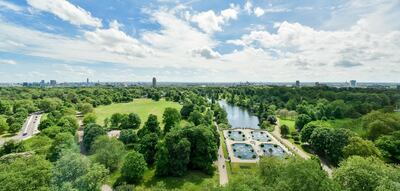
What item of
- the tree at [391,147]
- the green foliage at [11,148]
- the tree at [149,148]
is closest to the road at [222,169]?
the tree at [149,148]

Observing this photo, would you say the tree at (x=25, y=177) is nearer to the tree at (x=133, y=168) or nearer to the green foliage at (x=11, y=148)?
the tree at (x=133, y=168)

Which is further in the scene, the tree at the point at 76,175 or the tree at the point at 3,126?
the tree at the point at 3,126

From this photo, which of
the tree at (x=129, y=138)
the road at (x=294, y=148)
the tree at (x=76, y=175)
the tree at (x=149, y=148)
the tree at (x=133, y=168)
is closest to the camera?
the tree at (x=76, y=175)

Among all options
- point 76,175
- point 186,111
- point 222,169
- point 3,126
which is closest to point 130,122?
point 186,111

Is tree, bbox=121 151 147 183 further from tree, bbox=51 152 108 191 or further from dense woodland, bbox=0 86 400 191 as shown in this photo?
tree, bbox=51 152 108 191

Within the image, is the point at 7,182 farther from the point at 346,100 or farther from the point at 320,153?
the point at 346,100

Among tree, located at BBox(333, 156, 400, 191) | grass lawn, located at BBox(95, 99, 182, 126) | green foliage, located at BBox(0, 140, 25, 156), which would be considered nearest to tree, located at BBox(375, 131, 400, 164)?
tree, located at BBox(333, 156, 400, 191)
